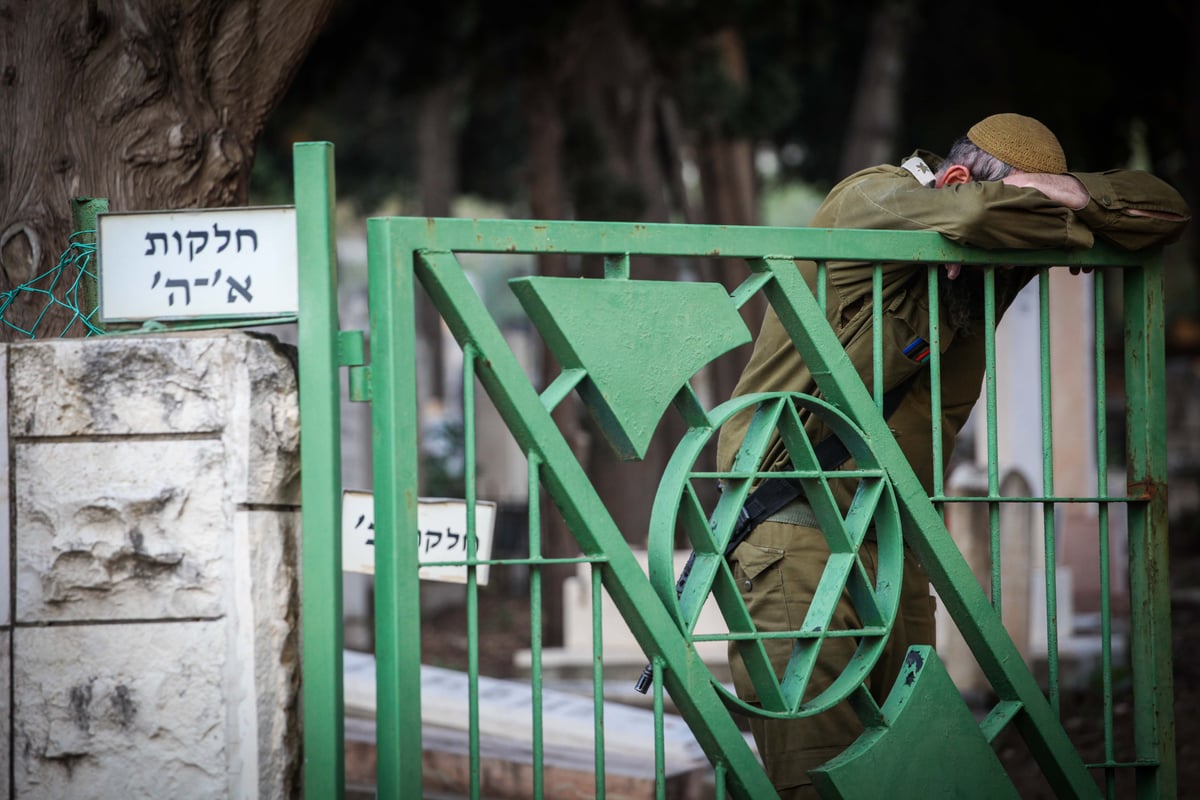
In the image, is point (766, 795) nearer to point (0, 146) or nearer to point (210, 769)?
point (210, 769)

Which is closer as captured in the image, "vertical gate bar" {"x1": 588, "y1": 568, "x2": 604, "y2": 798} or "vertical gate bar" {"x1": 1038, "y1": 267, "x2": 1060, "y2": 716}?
"vertical gate bar" {"x1": 588, "y1": 568, "x2": 604, "y2": 798}

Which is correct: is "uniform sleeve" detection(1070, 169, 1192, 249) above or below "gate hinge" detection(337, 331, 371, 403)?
above

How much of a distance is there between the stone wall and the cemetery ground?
3432 millimetres

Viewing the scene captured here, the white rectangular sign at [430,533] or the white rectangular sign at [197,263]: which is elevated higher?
the white rectangular sign at [197,263]

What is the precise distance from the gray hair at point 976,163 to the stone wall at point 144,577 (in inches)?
65.5

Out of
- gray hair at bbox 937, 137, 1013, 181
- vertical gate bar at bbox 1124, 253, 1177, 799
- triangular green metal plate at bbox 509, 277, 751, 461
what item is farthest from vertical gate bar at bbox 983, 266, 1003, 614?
triangular green metal plate at bbox 509, 277, 751, 461

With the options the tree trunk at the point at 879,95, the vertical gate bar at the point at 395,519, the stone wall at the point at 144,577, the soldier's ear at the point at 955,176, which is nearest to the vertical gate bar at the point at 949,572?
the soldier's ear at the point at 955,176

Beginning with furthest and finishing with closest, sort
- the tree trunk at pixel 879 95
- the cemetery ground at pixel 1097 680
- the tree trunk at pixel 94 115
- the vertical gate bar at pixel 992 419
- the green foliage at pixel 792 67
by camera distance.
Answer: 1. the tree trunk at pixel 879 95
2. the green foliage at pixel 792 67
3. the cemetery ground at pixel 1097 680
4. the tree trunk at pixel 94 115
5. the vertical gate bar at pixel 992 419

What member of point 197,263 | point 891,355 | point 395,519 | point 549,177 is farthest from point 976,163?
point 549,177

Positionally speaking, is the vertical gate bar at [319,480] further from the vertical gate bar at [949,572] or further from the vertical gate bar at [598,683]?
the vertical gate bar at [949,572]

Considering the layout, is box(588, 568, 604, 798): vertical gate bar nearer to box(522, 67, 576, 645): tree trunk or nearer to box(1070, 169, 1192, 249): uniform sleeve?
box(1070, 169, 1192, 249): uniform sleeve

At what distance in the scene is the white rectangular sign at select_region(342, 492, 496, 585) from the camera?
3.08 m

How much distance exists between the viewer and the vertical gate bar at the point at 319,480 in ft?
7.89

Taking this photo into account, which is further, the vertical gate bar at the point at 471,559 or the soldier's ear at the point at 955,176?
the soldier's ear at the point at 955,176
